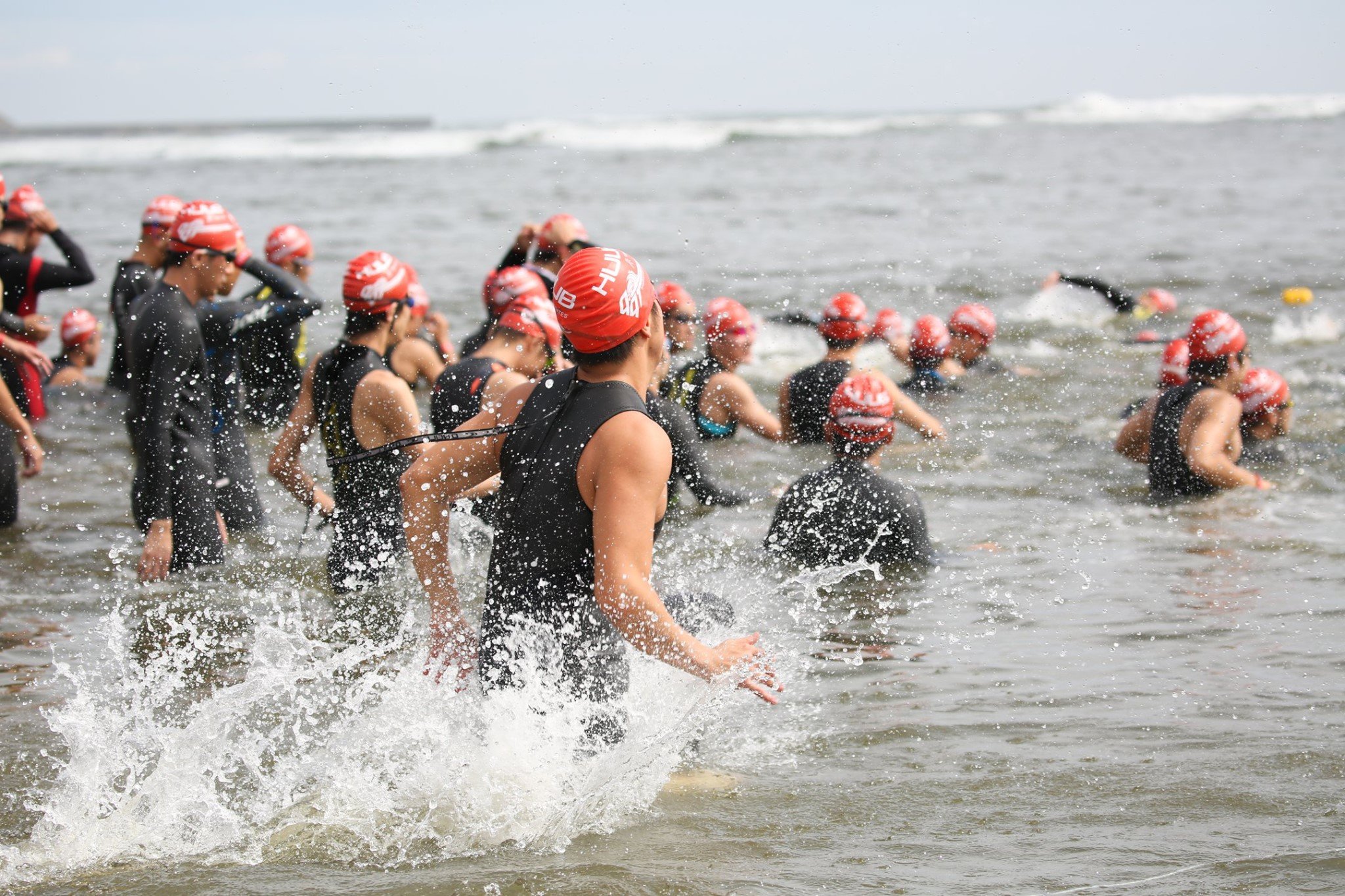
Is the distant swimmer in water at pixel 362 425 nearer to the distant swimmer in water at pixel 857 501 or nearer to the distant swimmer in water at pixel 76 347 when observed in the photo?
the distant swimmer in water at pixel 857 501

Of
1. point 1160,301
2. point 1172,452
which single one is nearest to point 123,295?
point 1172,452

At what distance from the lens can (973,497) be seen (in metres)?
8.48

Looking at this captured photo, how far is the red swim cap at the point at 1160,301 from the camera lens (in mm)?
15336

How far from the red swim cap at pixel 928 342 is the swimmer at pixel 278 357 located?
15.0ft

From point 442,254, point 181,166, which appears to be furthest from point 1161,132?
point 442,254

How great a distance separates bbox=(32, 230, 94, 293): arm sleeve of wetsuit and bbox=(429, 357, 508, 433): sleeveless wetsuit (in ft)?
11.8

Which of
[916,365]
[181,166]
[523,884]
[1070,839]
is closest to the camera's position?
[523,884]

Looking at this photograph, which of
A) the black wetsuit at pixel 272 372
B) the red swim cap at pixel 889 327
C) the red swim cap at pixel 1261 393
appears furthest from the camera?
the red swim cap at pixel 889 327

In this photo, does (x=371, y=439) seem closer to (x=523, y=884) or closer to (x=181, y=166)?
(x=523, y=884)

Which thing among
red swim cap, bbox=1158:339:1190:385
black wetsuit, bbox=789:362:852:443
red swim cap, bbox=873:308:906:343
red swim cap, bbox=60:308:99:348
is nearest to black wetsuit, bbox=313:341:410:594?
black wetsuit, bbox=789:362:852:443

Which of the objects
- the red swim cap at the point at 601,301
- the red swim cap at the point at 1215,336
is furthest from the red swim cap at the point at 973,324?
the red swim cap at the point at 601,301

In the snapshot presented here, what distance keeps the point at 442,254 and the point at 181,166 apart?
3169 centimetres

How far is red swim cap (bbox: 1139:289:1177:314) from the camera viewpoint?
50.3ft

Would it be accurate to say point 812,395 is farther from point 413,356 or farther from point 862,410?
point 413,356
